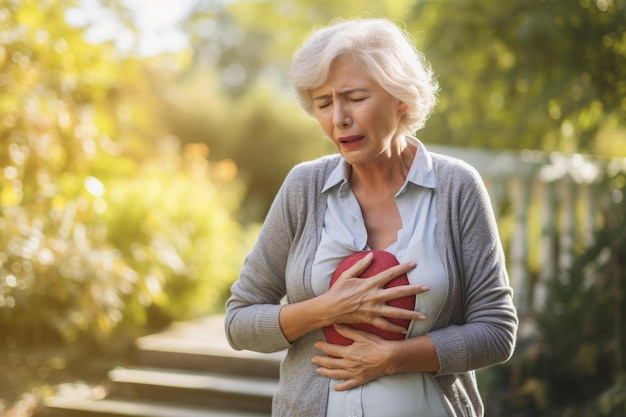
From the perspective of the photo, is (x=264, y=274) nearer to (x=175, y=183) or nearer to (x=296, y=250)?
(x=296, y=250)

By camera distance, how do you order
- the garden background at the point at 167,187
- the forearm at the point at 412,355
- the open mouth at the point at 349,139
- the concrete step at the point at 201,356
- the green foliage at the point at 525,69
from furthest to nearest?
1. the concrete step at the point at 201,356
2. the green foliage at the point at 525,69
3. the garden background at the point at 167,187
4. the open mouth at the point at 349,139
5. the forearm at the point at 412,355

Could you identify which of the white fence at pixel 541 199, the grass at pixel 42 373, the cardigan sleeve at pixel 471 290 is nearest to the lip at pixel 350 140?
the cardigan sleeve at pixel 471 290

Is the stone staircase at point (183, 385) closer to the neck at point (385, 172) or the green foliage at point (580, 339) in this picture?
the green foliage at point (580, 339)

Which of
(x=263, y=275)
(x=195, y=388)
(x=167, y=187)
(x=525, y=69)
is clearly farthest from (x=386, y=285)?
(x=167, y=187)

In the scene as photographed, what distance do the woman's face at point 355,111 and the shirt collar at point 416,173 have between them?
0.28ft

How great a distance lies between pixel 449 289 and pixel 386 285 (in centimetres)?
15

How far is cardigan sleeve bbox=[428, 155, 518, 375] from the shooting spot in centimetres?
172

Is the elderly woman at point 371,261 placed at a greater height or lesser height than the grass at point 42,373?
greater

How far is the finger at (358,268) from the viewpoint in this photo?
1.72 meters

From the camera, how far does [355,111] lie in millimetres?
1761

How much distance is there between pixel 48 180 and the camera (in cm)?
443

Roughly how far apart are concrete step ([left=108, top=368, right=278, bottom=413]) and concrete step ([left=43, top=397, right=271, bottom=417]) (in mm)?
68

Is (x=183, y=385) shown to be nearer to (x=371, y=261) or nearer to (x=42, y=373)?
(x=42, y=373)

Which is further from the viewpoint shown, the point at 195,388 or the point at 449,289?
the point at 195,388
